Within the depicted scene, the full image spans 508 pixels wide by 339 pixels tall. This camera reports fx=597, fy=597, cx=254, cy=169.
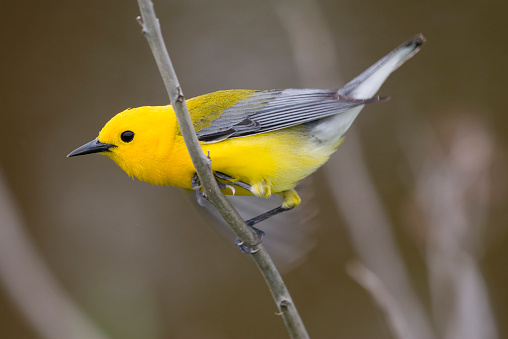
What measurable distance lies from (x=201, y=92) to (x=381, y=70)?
318cm

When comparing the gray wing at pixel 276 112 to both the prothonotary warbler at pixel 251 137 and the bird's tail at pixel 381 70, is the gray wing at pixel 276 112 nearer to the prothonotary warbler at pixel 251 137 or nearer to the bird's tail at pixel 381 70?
the prothonotary warbler at pixel 251 137

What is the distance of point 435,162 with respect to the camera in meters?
4.21

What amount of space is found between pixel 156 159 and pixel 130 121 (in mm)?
312

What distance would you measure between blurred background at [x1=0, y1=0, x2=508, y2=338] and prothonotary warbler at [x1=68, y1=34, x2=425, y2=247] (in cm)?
60

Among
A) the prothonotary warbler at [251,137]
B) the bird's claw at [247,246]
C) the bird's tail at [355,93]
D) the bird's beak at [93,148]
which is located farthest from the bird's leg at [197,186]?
the bird's tail at [355,93]

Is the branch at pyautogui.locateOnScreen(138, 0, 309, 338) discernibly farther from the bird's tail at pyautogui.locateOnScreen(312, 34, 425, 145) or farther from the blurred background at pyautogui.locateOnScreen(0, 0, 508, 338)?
the blurred background at pyautogui.locateOnScreen(0, 0, 508, 338)

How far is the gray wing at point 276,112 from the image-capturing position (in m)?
3.70

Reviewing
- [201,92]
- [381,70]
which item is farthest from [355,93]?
[201,92]

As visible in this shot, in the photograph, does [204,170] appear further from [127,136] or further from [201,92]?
[201,92]

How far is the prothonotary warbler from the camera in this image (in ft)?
11.7

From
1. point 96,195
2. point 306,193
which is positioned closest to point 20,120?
point 96,195

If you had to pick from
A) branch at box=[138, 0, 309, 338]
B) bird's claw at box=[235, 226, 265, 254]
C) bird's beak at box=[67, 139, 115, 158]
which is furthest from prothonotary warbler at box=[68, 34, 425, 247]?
branch at box=[138, 0, 309, 338]

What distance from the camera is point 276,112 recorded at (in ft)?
12.6

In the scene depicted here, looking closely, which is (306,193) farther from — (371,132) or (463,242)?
(371,132)
